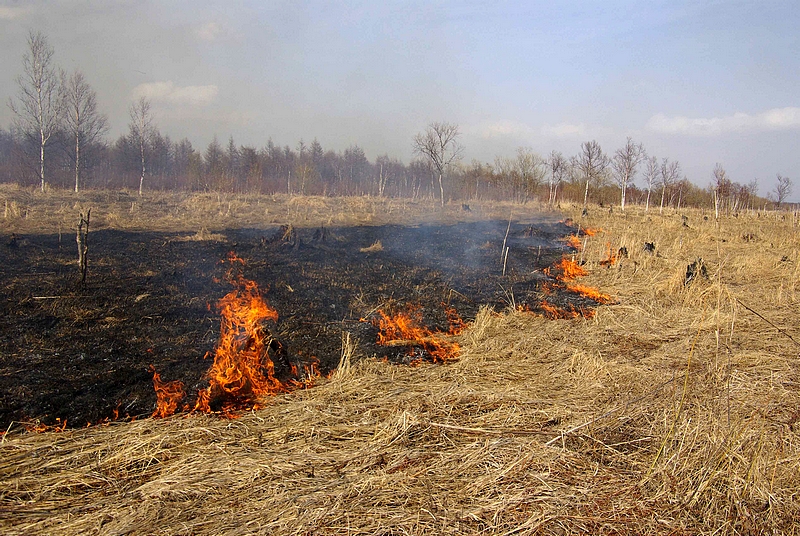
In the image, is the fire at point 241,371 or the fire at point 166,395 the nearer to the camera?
the fire at point 166,395

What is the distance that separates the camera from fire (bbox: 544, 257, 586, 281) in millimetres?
10438

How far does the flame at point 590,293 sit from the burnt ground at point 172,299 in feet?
1.70

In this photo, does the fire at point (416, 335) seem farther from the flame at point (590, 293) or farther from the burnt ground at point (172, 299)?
the flame at point (590, 293)

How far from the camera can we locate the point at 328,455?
2857mm

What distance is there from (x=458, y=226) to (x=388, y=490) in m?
17.5

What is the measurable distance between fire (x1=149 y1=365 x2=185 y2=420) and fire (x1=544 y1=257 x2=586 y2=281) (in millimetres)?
8625

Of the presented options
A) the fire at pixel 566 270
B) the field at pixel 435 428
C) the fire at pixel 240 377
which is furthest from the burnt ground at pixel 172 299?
the fire at pixel 566 270

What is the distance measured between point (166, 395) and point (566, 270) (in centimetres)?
978

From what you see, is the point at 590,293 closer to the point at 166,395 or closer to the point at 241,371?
the point at 241,371

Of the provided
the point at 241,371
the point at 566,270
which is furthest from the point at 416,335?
the point at 566,270

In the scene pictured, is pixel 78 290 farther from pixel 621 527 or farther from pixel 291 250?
pixel 621 527

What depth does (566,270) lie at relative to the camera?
11.1m

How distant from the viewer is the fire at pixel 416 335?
539 cm

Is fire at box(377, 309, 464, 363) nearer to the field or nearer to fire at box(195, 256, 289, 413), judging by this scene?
the field
